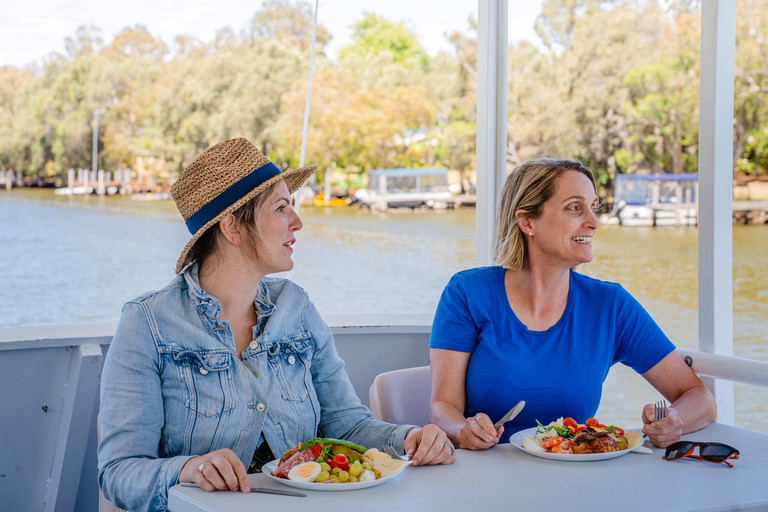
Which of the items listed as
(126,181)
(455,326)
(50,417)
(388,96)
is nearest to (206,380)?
(455,326)

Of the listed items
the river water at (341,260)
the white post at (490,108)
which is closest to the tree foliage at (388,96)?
the river water at (341,260)

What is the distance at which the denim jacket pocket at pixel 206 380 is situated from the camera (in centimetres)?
147

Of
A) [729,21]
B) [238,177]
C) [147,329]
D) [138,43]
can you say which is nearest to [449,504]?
[147,329]

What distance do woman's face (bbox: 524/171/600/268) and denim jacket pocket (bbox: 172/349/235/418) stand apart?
858 millimetres

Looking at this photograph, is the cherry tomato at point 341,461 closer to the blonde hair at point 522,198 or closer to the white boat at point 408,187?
the blonde hair at point 522,198

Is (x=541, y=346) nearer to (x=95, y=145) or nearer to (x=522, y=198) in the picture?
(x=522, y=198)

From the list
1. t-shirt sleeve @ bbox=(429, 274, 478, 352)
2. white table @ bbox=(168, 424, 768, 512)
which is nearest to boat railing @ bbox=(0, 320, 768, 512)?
t-shirt sleeve @ bbox=(429, 274, 478, 352)

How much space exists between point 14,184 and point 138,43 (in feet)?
23.1

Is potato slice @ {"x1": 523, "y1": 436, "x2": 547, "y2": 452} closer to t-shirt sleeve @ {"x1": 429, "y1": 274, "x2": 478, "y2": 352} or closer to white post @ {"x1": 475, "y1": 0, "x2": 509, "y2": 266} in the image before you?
t-shirt sleeve @ {"x1": 429, "y1": 274, "x2": 478, "y2": 352}

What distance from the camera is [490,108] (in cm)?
281

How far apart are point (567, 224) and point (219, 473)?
1.07m

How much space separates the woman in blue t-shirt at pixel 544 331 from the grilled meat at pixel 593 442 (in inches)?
13.0

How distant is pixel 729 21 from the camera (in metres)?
2.07

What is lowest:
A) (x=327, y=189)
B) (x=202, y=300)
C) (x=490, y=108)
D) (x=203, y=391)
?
(x=203, y=391)
